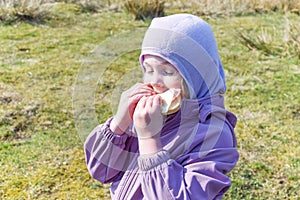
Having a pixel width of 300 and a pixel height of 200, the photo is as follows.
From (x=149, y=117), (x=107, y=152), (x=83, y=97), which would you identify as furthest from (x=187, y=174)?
(x=83, y=97)

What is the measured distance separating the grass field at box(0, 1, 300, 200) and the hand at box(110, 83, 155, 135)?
1676 mm

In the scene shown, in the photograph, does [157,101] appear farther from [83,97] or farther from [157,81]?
[83,97]

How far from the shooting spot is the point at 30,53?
561 centimetres

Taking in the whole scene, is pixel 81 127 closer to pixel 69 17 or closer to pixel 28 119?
pixel 28 119

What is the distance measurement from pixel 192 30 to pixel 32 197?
6.53ft

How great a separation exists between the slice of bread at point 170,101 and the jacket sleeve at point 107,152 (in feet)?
0.78

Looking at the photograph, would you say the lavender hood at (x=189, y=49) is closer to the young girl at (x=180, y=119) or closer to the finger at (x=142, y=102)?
the young girl at (x=180, y=119)

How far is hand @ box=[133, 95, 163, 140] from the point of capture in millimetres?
1360

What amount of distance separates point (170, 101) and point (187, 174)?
0.20 meters

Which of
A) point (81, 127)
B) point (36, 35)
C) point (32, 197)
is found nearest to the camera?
point (81, 127)

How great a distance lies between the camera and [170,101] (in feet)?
4.46

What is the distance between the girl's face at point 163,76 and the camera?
4.62ft

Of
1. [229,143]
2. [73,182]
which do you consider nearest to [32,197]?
[73,182]

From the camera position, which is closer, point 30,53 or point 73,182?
point 73,182
